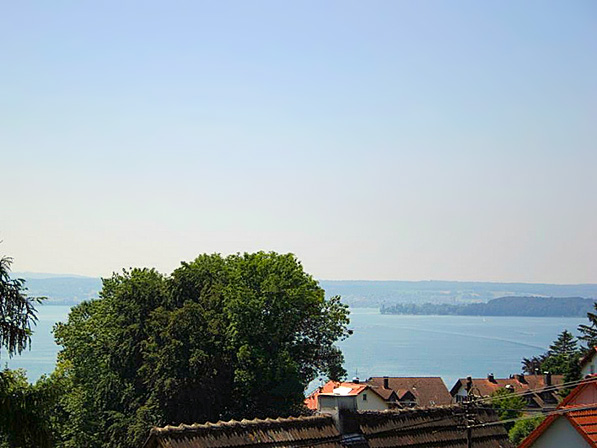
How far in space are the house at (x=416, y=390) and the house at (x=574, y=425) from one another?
72519 millimetres

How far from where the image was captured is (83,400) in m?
44.1

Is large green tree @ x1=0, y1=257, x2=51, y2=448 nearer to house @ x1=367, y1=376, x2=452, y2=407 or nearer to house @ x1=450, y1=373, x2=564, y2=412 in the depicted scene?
house @ x1=450, y1=373, x2=564, y2=412

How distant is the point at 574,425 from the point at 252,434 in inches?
266

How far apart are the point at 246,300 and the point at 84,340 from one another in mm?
11297

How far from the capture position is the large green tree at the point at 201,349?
40.1 metres

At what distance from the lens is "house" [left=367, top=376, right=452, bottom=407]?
93.0 meters

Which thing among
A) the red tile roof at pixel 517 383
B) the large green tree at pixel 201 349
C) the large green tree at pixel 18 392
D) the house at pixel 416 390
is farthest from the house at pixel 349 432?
the red tile roof at pixel 517 383

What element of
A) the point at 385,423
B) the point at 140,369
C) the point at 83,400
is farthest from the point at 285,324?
the point at 385,423

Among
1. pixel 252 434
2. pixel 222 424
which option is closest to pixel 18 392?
pixel 222 424

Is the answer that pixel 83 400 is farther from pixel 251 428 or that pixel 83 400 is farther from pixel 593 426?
pixel 593 426

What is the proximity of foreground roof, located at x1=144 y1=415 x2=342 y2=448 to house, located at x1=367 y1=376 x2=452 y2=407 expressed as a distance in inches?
2776

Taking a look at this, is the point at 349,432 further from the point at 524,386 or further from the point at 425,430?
the point at 524,386

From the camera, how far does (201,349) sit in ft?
135

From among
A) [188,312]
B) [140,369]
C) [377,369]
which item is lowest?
[377,369]
